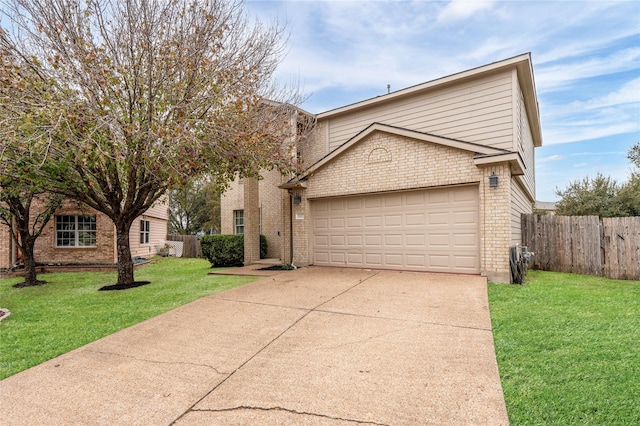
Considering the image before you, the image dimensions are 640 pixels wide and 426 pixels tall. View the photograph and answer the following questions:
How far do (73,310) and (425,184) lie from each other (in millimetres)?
8339

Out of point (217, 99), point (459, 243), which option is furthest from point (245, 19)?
point (459, 243)

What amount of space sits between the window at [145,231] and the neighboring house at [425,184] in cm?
1133

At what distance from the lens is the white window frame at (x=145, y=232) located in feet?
61.8

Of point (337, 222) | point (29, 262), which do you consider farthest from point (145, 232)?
point (337, 222)

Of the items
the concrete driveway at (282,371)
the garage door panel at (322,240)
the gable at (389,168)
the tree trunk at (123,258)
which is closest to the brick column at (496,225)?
the gable at (389,168)

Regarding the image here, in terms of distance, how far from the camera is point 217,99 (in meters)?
8.23

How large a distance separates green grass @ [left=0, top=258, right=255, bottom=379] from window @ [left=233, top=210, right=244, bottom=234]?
7189mm

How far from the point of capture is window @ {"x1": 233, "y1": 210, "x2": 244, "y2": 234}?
1733cm

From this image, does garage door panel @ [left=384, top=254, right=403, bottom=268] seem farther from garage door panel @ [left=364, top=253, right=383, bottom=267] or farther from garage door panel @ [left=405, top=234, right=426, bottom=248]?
garage door panel @ [left=405, top=234, right=426, bottom=248]

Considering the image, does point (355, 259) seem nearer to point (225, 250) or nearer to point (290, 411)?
point (225, 250)

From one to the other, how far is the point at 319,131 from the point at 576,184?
15.4m

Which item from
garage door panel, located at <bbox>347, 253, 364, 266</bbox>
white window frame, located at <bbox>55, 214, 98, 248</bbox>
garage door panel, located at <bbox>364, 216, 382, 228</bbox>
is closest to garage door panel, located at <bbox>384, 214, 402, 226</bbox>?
garage door panel, located at <bbox>364, 216, 382, 228</bbox>

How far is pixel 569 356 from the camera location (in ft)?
11.5

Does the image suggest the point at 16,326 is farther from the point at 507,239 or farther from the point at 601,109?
the point at 601,109
